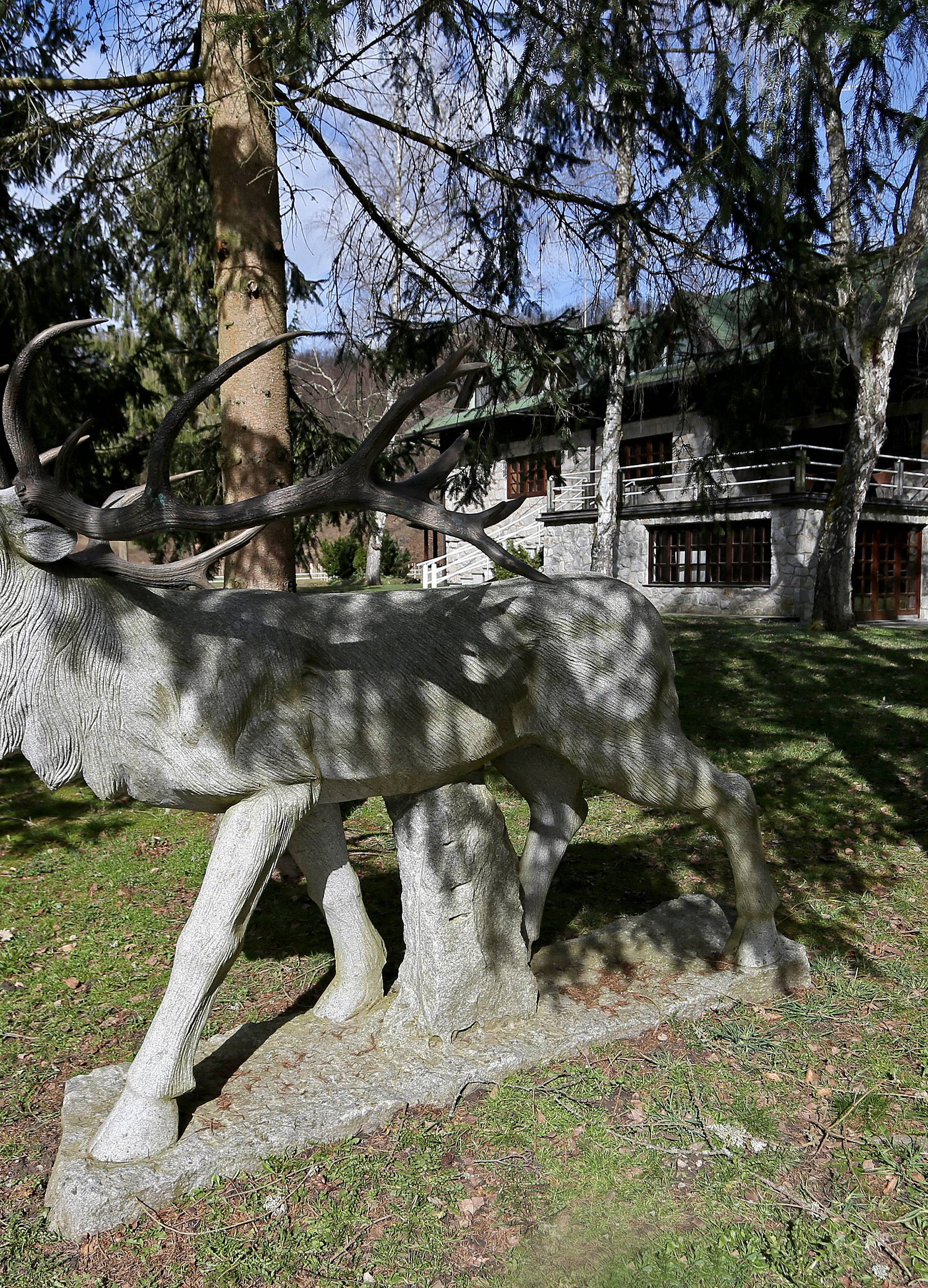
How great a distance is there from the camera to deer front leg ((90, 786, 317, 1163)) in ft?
8.87

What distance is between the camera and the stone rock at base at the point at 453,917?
3316 millimetres

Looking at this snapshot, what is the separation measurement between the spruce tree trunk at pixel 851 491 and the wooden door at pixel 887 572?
17.5 ft

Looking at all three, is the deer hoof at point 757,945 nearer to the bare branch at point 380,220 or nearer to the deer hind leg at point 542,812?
the deer hind leg at point 542,812

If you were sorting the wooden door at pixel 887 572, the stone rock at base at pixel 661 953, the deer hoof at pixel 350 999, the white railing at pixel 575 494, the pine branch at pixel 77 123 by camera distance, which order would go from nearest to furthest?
the deer hoof at pixel 350 999 → the stone rock at base at pixel 661 953 → the pine branch at pixel 77 123 → the wooden door at pixel 887 572 → the white railing at pixel 575 494

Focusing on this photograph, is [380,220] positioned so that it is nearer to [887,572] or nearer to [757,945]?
[757,945]

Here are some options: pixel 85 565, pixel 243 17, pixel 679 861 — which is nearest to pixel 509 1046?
pixel 85 565

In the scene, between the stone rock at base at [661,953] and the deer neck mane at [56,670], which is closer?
the deer neck mane at [56,670]

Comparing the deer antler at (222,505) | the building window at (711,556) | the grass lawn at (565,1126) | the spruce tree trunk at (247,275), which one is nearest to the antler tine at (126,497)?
Result: the deer antler at (222,505)

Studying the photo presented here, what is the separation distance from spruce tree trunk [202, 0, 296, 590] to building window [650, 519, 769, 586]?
1458 centimetres

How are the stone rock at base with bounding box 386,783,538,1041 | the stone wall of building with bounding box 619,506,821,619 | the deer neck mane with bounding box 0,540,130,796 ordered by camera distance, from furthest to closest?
the stone wall of building with bounding box 619,506,821,619 < the stone rock at base with bounding box 386,783,538,1041 < the deer neck mane with bounding box 0,540,130,796

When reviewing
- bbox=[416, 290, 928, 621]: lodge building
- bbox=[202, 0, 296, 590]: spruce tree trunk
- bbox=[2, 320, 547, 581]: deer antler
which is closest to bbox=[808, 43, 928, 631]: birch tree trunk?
→ bbox=[416, 290, 928, 621]: lodge building

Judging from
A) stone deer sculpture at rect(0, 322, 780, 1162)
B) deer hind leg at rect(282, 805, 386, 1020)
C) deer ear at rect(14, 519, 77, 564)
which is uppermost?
deer ear at rect(14, 519, 77, 564)

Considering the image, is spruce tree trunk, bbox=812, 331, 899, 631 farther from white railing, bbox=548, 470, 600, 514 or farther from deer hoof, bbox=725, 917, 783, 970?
deer hoof, bbox=725, 917, 783, 970

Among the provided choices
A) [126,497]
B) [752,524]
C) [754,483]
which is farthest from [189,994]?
[752,524]
